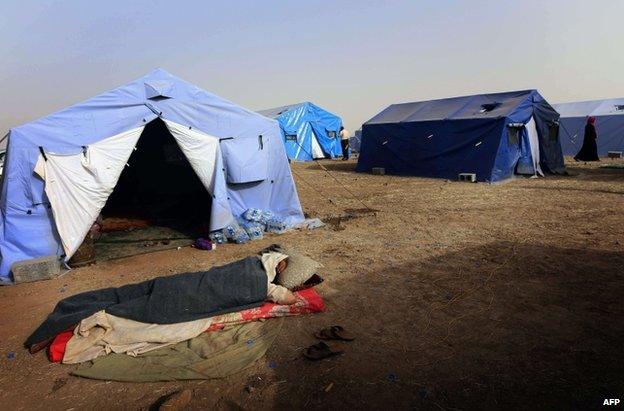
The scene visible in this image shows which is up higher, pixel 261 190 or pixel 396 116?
pixel 396 116

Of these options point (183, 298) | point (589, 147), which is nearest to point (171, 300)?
point (183, 298)

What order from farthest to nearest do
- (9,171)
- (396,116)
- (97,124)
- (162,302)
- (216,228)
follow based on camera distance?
(396,116) < (216,228) < (97,124) < (9,171) < (162,302)

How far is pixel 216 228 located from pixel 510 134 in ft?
37.5

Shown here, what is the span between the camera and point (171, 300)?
4.02m

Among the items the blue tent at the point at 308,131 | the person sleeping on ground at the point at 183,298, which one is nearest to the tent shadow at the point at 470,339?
the person sleeping on ground at the point at 183,298

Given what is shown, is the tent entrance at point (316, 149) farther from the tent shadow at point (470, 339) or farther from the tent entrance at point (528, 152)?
the tent shadow at point (470, 339)

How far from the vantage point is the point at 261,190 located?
26.4 feet

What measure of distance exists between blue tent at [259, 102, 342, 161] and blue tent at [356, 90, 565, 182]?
835 cm

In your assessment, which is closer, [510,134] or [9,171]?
[9,171]

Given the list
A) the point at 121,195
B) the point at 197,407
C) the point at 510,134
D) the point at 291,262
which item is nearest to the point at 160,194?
the point at 121,195

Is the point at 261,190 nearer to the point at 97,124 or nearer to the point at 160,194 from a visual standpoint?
the point at 97,124

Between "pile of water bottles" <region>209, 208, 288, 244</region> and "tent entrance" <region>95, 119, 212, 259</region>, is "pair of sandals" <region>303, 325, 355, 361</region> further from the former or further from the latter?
"tent entrance" <region>95, 119, 212, 259</region>

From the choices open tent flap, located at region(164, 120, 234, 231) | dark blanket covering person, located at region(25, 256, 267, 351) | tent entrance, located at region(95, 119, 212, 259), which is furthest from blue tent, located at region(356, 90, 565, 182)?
dark blanket covering person, located at region(25, 256, 267, 351)

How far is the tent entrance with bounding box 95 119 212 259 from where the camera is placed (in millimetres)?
8008
